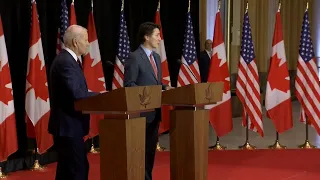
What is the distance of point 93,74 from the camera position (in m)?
6.19

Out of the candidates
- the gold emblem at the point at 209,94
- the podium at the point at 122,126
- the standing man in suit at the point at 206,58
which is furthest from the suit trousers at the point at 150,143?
the standing man in suit at the point at 206,58

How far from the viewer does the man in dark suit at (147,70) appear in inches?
160

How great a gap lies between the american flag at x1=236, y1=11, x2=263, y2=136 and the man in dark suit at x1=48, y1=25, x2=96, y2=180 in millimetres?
3617

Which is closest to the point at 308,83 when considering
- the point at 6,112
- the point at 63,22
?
the point at 63,22

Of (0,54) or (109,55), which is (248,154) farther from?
(0,54)

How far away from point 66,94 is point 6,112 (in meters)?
1.94

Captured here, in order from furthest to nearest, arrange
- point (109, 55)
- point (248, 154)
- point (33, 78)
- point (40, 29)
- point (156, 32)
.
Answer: point (109, 55), point (248, 154), point (40, 29), point (33, 78), point (156, 32)

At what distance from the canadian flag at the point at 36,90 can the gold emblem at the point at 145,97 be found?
252cm

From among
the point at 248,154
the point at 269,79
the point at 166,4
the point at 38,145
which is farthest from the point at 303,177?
the point at 166,4

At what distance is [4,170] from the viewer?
5477mm

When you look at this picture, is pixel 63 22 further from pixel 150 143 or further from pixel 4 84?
pixel 150 143

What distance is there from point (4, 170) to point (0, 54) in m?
1.23

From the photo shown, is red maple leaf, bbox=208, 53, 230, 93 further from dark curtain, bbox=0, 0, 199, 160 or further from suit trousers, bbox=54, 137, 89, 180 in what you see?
suit trousers, bbox=54, 137, 89, 180

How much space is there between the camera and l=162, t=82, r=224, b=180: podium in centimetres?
375
